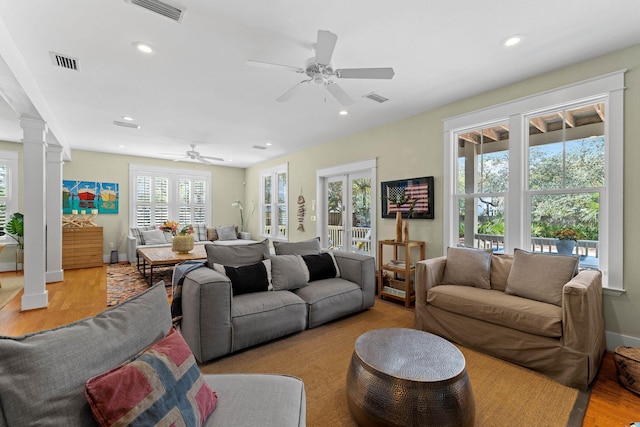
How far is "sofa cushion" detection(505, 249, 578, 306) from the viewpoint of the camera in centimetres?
246

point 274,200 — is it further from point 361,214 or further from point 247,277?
point 247,277

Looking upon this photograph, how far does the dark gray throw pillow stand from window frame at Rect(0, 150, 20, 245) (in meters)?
6.19

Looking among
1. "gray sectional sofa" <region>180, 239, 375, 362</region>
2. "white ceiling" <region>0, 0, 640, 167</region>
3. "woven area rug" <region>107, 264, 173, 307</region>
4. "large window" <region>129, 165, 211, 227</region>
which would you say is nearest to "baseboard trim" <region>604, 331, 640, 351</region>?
"gray sectional sofa" <region>180, 239, 375, 362</region>

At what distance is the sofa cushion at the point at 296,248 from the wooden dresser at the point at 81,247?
5.02 m

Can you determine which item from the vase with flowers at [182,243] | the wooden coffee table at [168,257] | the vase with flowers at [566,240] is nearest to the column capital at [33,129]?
the wooden coffee table at [168,257]

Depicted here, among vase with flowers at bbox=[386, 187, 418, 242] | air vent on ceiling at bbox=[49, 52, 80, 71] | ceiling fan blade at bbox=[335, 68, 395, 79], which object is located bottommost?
vase with flowers at bbox=[386, 187, 418, 242]

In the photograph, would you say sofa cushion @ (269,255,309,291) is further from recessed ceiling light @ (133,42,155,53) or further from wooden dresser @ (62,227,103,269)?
wooden dresser @ (62,227,103,269)

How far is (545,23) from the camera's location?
Answer: 7.21 feet

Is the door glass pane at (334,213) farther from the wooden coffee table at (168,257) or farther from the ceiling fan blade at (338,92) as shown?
the ceiling fan blade at (338,92)

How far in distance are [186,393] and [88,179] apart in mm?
7533

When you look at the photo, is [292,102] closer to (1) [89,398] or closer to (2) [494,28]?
(2) [494,28]

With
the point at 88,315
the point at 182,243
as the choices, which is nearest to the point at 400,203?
the point at 182,243

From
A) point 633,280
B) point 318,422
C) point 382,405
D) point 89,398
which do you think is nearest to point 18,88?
point 89,398

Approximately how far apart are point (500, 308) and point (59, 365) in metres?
2.78
